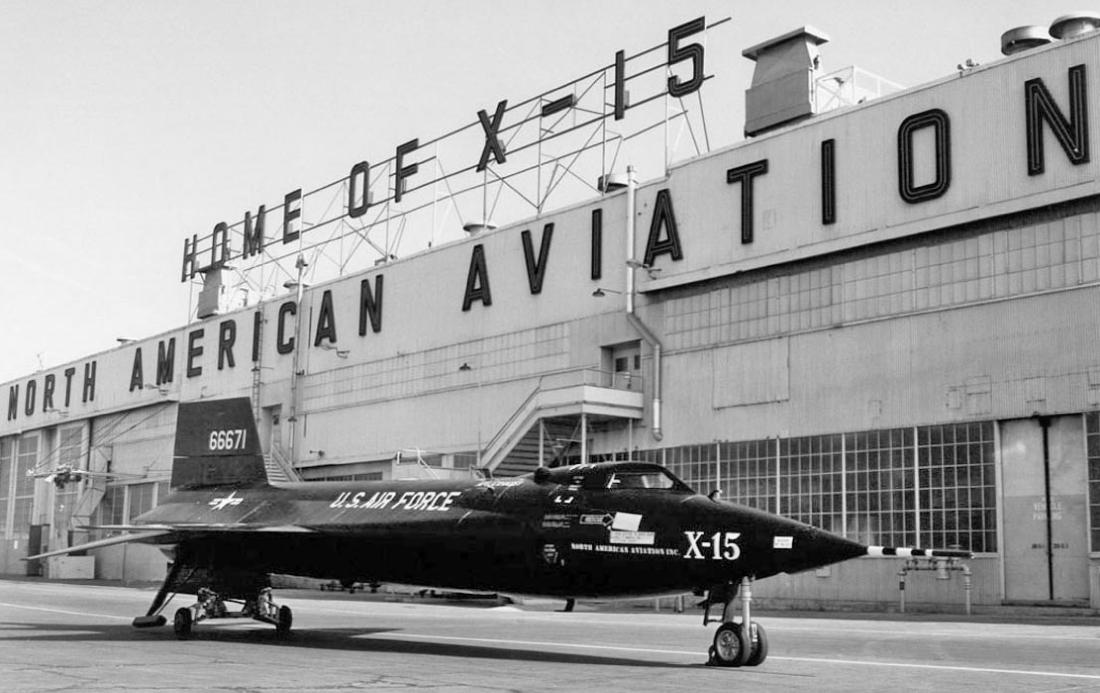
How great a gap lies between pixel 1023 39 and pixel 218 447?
27.3 m

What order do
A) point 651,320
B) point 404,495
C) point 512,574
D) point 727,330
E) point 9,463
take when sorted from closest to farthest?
point 512,574, point 404,495, point 727,330, point 651,320, point 9,463

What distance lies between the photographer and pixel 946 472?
33.2 m

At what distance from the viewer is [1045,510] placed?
30984mm

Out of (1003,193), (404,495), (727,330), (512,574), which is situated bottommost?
(512,574)

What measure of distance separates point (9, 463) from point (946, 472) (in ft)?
255

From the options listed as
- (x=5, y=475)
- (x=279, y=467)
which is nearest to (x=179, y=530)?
(x=279, y=467)

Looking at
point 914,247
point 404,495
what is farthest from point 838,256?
point 404,495

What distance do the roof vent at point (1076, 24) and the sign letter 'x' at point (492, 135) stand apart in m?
23.9

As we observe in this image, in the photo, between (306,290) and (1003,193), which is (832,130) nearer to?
(1003,193)

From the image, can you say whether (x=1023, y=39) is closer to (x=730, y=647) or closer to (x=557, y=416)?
(x=557, y=416)

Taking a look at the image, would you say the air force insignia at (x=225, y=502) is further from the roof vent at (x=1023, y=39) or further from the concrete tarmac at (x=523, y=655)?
the roof vent at (x=1023, y=39)

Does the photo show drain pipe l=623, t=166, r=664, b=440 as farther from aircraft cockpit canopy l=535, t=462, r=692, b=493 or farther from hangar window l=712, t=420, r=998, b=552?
aircraft cockpit canopy l=535, t=462, r=692, b=493

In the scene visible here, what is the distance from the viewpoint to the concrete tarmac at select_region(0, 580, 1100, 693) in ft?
42.4

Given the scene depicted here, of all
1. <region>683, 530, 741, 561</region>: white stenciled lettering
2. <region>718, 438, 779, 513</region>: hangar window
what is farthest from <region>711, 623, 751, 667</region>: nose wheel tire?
<region>718, 438, 779, 513</region>: hangar window
